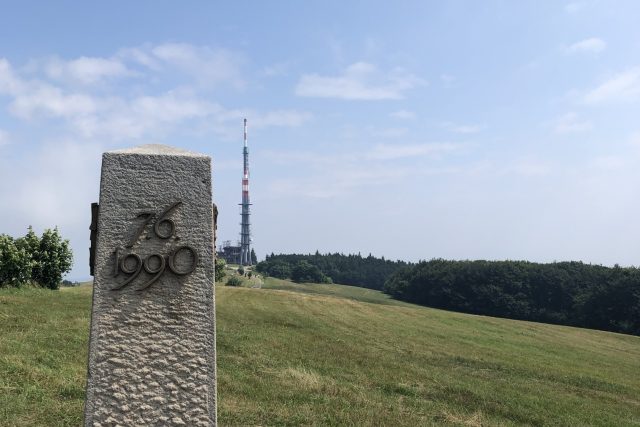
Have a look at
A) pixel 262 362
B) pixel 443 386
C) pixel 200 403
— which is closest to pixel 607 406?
pixel 443 386

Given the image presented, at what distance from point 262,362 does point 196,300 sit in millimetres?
10343

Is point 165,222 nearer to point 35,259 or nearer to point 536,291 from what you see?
point 35,259

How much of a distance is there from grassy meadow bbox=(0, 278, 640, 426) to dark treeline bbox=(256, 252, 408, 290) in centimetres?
13222

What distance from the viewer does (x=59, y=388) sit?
1013cm

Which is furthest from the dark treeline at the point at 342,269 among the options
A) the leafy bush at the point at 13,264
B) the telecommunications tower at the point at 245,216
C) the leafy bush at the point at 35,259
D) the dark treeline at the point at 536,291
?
the leafy bush at the point at 13,264

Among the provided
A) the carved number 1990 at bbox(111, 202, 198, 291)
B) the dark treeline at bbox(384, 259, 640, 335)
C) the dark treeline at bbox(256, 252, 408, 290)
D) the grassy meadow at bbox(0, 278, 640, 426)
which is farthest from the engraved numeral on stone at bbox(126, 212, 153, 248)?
the dark treeline at bbox(256, 252, 408, 290)

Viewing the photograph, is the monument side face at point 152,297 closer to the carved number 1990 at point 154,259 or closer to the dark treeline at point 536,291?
the carved number 1990 at point 154,259

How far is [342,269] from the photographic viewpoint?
188m

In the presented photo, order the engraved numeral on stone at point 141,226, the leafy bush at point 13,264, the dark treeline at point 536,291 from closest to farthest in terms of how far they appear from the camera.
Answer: the engraved numeral on stone at point 141,226 < the leafy bush at point 13,264 < the dark treeline at point 536,291

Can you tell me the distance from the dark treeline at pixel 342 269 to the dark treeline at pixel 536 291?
49318 mm

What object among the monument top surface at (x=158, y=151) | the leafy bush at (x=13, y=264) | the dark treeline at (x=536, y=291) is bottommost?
the dark treeline at (x=536, y=291)

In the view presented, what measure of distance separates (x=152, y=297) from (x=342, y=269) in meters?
183

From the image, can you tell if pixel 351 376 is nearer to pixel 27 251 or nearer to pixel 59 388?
pixel 59 388

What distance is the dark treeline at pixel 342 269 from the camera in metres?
164
